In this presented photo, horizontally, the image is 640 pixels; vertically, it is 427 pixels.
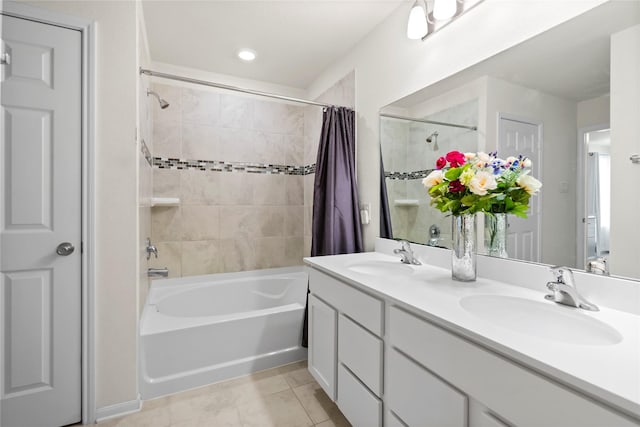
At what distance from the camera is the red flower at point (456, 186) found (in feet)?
3.94

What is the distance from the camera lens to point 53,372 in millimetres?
1467

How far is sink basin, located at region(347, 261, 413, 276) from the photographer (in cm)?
160

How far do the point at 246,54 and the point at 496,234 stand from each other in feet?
7.66

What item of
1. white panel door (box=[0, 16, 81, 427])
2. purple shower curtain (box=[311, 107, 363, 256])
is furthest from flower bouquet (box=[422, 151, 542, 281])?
white panel door (box=[0, 16, 81, 427])

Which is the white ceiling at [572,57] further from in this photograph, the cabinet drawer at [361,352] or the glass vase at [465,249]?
the cabinet drawer at [361,352]

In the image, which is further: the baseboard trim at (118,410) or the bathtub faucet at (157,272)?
the bathtub faucet at (157,272)

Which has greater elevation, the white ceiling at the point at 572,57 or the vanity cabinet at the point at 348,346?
the white ceiling at the point at 572,57

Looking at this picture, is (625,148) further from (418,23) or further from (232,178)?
(232,178)

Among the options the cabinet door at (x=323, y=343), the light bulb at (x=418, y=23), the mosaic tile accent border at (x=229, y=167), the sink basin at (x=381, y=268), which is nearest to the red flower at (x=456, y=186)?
the sink basin at (x=381, y=268)

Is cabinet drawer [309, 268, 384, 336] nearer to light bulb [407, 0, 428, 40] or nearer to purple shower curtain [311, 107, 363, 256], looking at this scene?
purple shower curtain [311, 107, 363, 256]

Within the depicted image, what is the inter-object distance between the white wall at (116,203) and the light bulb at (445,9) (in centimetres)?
156

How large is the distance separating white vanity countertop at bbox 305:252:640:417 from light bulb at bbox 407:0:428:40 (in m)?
1.29

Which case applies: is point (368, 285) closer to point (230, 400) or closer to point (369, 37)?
point (230, 400)

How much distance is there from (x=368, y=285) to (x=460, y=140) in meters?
0.90
